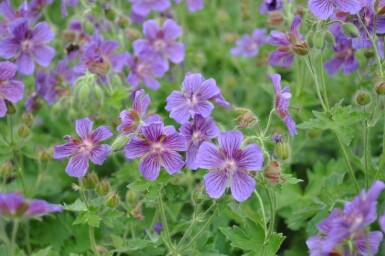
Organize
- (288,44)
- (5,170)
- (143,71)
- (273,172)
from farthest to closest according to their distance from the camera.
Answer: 1. (143,71)
2. (5,170)
3. (288,44)
4. (273,172)

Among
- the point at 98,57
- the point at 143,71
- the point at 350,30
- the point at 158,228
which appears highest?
the point at 350,30

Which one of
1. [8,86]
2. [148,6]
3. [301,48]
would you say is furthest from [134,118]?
[148,6]

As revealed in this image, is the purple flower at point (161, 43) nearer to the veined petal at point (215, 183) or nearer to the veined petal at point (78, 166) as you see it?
the veined petal at point (78, 166)

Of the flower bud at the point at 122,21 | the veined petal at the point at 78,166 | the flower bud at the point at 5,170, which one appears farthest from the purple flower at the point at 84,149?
the flower bud at the point at 122,21

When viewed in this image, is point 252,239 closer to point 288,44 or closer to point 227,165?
point 227,165

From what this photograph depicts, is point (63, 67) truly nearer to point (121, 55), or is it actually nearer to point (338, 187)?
point (121, 55)

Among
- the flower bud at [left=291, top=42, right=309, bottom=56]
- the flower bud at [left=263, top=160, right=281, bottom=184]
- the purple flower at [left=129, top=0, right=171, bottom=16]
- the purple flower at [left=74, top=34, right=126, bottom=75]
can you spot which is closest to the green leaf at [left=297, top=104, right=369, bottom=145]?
the flower bud at [left=291, top=42, right=309, bottom=56]
